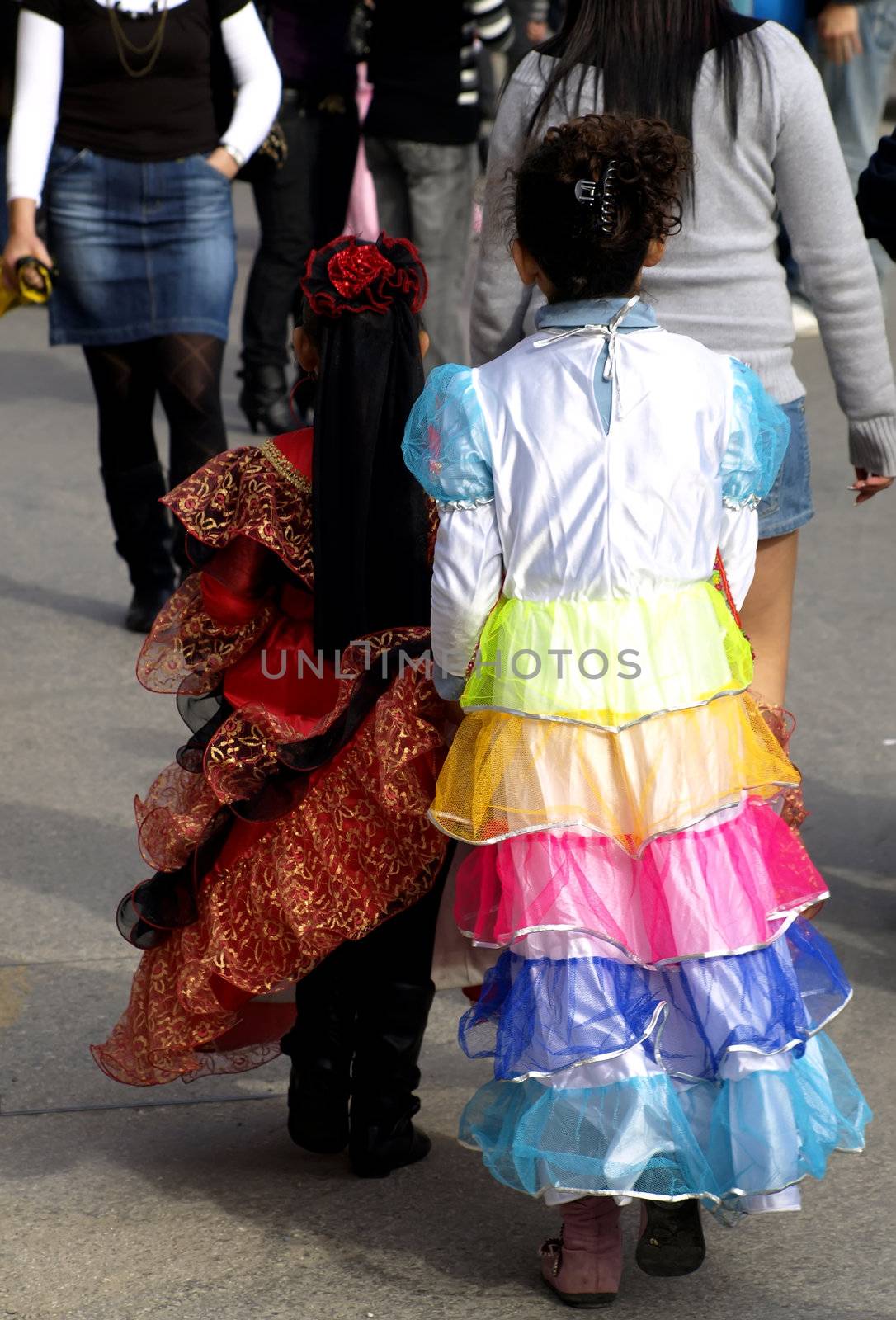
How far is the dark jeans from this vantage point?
22.6 feet

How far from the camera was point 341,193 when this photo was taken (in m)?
7.11

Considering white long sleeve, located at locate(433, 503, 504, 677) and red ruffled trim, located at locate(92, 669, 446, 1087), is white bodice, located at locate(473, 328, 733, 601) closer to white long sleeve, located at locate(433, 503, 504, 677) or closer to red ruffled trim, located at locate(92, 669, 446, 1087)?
white long sleeve, located at locate(433, 503, 504, 677)

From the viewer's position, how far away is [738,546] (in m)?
2.73

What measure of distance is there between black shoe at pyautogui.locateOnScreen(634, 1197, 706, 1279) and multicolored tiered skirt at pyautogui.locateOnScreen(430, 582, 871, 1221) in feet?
0.31

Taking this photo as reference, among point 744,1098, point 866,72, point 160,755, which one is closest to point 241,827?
point 744,1098

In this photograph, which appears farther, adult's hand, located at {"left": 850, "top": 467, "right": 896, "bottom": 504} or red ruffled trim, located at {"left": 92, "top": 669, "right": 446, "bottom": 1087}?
adult's hand, located at {"left": 850, "top": 467, "right": 896, "bottom": 504}

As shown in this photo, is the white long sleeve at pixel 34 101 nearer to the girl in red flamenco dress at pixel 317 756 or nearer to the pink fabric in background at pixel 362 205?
the girl in red flamenco dress at pixel 317 756

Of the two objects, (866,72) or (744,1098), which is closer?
(744,1098)

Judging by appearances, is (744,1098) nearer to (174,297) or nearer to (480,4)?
(174,297)

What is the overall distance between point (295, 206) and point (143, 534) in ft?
6.96

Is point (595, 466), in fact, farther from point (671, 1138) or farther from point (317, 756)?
point (671, 1138)

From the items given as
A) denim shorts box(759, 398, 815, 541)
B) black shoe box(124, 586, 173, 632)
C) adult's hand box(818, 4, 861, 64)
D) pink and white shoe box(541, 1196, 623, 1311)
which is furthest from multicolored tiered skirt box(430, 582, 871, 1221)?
adult's hand box(818, 4, 861, 64)

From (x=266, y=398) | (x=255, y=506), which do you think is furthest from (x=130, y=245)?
(x=255, y=506)

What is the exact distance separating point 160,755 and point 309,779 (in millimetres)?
2088
